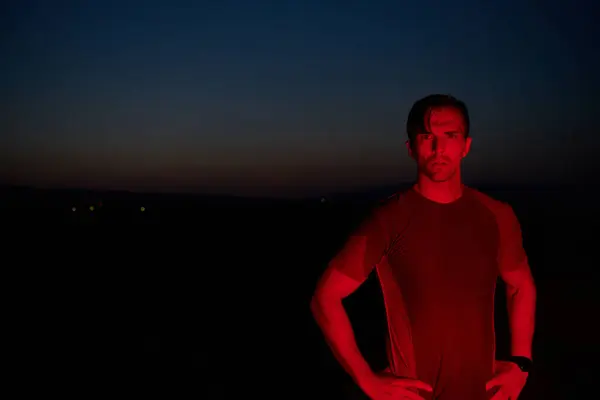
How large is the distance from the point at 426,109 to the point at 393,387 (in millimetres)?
1066

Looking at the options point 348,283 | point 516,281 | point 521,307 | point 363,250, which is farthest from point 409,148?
point 521,307

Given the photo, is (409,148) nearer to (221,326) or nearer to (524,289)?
(524,289)

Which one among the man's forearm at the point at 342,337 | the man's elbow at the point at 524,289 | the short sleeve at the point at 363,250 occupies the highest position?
the short sleeve at the point at 363,250

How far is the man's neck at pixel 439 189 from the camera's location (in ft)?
6.92

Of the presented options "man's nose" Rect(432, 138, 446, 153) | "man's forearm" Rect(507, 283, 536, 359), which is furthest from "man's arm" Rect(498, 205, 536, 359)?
"man's nose" Rect(432, 138, 446, 153)

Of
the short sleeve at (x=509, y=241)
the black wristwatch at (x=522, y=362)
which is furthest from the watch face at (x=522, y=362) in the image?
the short sleeve at (x=509, y=241)

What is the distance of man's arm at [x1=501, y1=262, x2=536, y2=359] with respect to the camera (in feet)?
7.51

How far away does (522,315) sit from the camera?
2.33 m

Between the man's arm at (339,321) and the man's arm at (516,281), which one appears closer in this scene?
the man's arm at (339,321)

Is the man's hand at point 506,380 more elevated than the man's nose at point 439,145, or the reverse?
the man's nose at point 439,145

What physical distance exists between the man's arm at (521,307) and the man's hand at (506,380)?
0.33ft

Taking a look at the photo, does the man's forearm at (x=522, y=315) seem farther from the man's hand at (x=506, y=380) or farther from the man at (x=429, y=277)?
the man at (x=429, y=277)

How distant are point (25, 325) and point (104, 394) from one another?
13.8 feet

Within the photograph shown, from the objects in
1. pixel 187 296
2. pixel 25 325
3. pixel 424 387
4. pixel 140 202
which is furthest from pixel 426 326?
pixel 140 202
